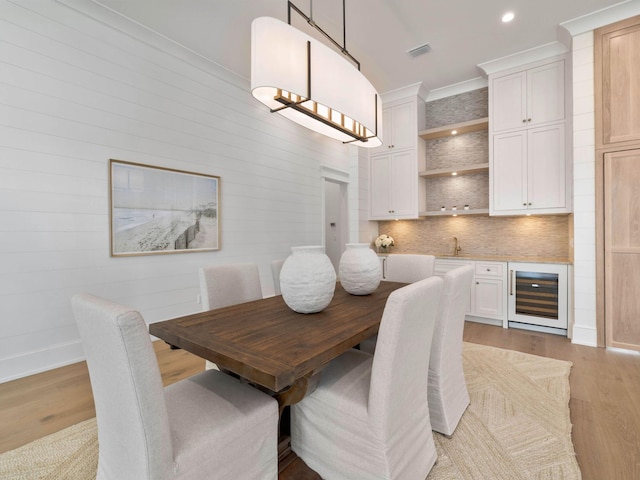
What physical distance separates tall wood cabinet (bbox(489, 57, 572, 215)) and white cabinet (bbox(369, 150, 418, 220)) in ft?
3.50

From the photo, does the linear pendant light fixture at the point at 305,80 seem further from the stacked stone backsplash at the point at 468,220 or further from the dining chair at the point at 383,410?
the stacked stone backsplash at the point at 468,220

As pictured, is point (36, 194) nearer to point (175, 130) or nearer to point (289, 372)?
point (175, 130)

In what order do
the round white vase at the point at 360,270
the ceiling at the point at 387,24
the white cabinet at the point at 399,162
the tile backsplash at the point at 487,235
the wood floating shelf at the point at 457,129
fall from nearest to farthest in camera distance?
the round white vase at the point at 360,270 → the ceiling at the point at 387,24 → the tile backsplash at the point at 487,235 → the wood floating shelf at the point at 457,129 → the white cabinet at the point at 399,162

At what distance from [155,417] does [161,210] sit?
8.61 feet

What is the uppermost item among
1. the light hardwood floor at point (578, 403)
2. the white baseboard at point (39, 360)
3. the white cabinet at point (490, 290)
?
the white cabinet at point (490, 290)

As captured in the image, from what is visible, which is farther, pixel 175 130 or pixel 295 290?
pixel 175 130

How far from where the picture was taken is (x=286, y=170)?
4.45m

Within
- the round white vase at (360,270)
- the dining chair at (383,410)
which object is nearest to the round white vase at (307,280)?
the dining chair at (383,410)

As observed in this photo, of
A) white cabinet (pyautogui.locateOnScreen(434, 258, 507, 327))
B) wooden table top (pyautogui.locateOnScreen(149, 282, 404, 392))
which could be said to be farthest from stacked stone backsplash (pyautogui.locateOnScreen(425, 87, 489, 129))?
wooden table top (pyautogui.locateOnScreen(149, 282, 404, 392))

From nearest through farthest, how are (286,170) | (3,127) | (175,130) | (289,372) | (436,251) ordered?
(289,372) → (3,127) → (175,130) → (286,170) → (436,251)

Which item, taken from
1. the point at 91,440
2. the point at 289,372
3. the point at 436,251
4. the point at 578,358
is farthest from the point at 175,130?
the point at 578,358

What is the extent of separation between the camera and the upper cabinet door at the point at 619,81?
2.97 metres

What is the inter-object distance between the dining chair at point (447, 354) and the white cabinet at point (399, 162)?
3049mm

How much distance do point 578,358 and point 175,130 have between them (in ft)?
14.8
